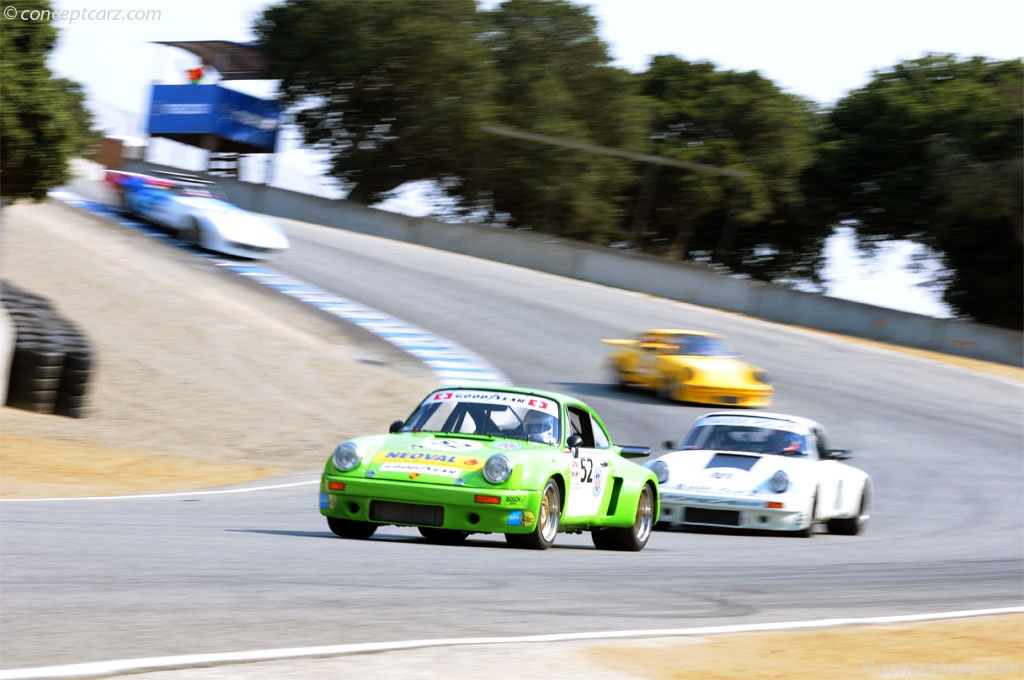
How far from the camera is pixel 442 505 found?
8.34 meters

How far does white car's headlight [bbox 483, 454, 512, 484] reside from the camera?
27.3 feet

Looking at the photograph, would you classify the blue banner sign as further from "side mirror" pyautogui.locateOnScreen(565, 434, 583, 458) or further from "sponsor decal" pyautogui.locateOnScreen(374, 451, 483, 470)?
"sponsor decal" pyautogui.locateOnScreen(374, 451, 483, 470)

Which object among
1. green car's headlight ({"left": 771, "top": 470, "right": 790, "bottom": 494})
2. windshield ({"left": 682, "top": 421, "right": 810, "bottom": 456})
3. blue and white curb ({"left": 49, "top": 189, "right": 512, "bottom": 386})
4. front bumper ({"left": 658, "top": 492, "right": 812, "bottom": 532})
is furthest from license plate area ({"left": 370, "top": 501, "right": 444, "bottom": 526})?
blue and white curb ({"left": 49, "top": 189, "right": 512, "bottom": 386})

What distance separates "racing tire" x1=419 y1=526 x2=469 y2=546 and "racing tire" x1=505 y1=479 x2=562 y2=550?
17.6 inches

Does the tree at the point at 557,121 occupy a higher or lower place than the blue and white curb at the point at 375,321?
higher

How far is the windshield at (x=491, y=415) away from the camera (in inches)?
364

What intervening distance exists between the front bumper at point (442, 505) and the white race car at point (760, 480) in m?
3.78

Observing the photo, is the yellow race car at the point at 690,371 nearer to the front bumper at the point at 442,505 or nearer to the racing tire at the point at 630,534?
the racing tire at the point at 630,534

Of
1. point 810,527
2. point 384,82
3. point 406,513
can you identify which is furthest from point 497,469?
point 384,82

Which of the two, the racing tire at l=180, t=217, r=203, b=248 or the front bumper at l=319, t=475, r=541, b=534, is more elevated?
the racing tire at l=180, t=217, r=203, b=248

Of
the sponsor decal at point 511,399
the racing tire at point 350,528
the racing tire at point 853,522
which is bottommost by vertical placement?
the racing tire at point 853,522

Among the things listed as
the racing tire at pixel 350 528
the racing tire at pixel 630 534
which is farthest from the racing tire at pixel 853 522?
the racing tire at pixel 350 528

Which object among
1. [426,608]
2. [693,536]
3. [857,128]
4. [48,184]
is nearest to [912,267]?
[857,128]

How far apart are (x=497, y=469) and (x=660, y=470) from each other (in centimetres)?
421
